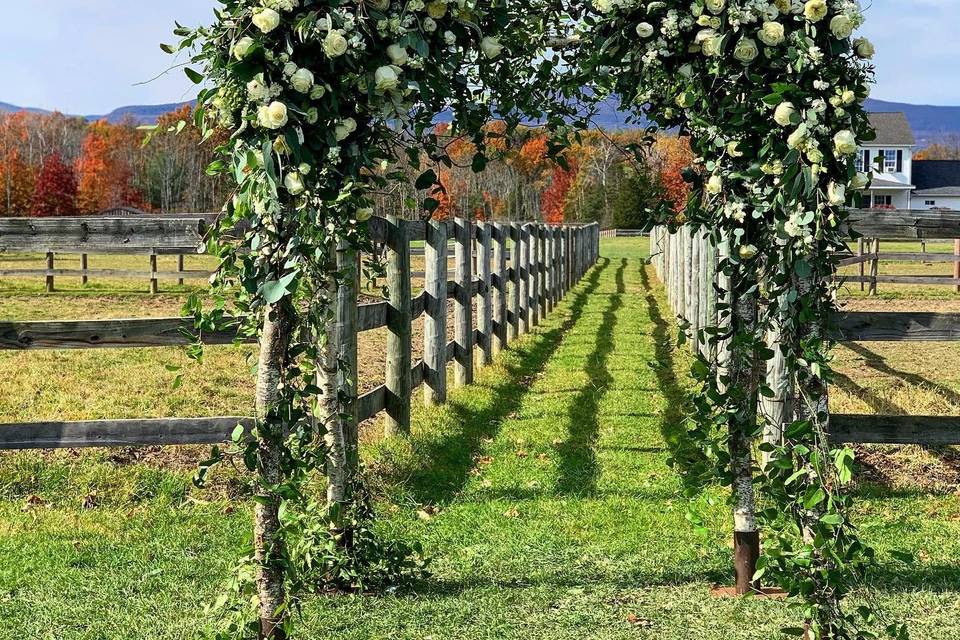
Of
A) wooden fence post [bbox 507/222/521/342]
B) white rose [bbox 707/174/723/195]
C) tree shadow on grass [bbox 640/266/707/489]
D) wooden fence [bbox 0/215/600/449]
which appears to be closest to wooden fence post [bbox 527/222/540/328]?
wooden fence [bbox 0/215/600/449]

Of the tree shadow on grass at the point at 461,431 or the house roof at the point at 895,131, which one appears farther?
the house roof at the point at 895,131

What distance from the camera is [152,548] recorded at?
4707 millimetres

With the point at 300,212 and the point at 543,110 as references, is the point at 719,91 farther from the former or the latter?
the point at 300,212

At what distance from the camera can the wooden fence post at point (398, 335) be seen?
6.80 m

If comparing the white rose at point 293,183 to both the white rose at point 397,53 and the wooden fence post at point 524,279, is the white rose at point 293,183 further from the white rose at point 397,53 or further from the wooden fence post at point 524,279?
the wooden fence post at point 524,279

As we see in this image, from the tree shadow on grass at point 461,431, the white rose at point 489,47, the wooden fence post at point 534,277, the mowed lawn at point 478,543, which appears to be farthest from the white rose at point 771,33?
the wooden fence post at point 534,277

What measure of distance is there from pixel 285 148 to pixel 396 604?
2.25 m

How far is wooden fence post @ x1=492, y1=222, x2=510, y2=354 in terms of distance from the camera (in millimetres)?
11414

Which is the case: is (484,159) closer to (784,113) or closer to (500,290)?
(784,113)

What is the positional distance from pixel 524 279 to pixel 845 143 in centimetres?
1084

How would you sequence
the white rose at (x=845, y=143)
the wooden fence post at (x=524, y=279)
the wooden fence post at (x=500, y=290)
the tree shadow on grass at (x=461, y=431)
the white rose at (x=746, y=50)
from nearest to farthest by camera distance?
1. the white rose at (x=845, y=143)
2. the white rose at (x=746, y=50)
3. the tree shadow on grass at (x=461, y=431)
4. the wooden fence post at (x=500, y=290)
5. the wooden fence post at (x=524, y=279)

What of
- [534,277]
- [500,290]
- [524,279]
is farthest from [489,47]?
[534,277]

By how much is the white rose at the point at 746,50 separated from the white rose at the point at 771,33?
62 mm

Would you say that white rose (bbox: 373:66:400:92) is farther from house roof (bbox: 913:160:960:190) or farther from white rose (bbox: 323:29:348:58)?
house roof (bbox: 913:160:960:190)
